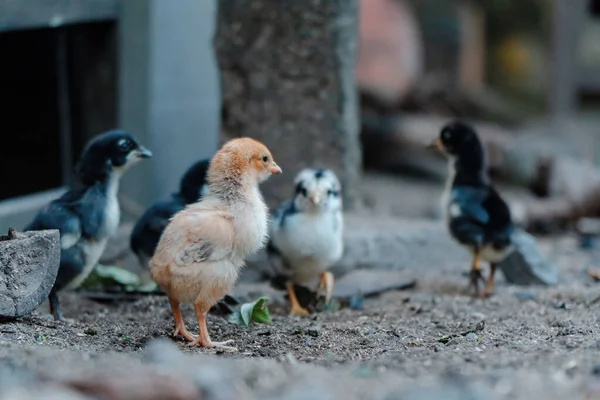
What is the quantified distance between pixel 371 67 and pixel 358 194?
19.6ft

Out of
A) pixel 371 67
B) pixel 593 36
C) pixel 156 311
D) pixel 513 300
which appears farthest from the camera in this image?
pixel 593 36

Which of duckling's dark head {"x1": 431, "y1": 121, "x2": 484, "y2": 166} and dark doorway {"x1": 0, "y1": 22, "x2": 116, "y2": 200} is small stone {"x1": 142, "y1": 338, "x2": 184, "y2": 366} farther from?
dark doorway {"x1": 0, "y1": 22, "x2": 116, "y2": 200}

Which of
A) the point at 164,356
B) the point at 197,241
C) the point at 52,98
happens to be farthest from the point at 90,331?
the point at 52,98

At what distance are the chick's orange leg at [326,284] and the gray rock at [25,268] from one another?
2009 mm

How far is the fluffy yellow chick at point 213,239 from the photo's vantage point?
473 cm

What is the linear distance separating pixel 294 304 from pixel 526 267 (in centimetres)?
186

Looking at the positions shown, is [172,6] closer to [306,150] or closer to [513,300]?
[306,150]

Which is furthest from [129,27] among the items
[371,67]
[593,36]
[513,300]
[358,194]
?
[593,36]

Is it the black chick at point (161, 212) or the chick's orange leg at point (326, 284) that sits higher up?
the black chick at point (161, 212)

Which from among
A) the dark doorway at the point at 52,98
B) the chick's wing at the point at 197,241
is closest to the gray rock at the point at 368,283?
the chick's wing at the point at 197,241

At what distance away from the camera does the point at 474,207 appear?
665 cm

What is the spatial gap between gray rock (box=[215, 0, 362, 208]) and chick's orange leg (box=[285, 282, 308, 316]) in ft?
5.45

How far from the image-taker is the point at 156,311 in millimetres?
5973

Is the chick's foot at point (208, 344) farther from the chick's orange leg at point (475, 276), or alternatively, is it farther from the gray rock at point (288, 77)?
the gray rock at point (288, 77)
